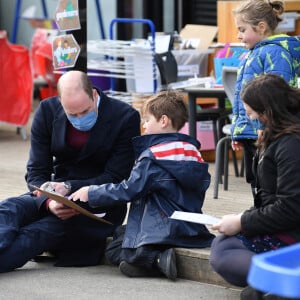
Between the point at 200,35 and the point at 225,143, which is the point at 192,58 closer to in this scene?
the point at 200,35

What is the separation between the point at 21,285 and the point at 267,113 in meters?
1.75

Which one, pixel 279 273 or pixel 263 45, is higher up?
pixel 263 45

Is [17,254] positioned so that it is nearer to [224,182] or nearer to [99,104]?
[99,104]

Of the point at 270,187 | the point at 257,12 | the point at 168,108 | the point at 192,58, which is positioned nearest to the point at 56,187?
the point at 168,108

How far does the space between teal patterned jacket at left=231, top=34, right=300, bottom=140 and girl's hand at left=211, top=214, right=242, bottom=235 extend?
4.00ft

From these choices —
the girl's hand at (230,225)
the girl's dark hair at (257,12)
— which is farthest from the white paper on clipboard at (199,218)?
the girl's dark hair at (257,12)

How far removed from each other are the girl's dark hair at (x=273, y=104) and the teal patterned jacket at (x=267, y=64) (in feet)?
3.63

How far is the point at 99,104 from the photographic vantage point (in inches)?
229

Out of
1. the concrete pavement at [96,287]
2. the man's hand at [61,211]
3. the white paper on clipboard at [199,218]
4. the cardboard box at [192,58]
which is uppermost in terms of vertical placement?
the cardboard box at [192,58]

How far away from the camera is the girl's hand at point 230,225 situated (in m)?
4.78

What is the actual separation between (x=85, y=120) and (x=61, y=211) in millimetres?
552

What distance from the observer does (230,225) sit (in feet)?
15.7

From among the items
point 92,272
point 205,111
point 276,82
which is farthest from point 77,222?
point 205,111

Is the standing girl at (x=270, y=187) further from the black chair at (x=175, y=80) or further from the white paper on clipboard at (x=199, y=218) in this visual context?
the black chair at (x=175, y=80)
